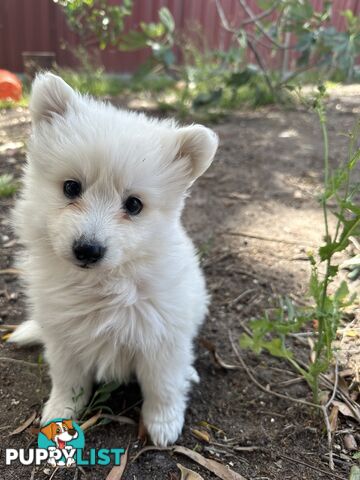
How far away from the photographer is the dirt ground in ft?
7.11

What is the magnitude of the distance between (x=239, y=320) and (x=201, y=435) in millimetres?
914

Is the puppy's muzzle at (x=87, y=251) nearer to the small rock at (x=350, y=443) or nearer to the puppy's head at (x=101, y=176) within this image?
the puppy's head at (x=101, y=176)

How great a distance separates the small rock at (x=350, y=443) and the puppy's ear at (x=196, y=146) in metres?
1.45

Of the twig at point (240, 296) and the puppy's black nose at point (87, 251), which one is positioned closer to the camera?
the puppy's black nose at point (87, 251)

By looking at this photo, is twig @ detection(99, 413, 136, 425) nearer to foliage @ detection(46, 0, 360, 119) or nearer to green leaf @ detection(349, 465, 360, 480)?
green leaf @ detection(349, 465, 360, 480)

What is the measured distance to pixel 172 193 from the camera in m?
2.07

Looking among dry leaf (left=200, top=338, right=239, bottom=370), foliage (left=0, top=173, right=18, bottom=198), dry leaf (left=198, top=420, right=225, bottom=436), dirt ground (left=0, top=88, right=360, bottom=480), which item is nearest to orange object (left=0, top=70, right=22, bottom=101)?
dirt ground (left=0, top=88, right=360, bottom=480)

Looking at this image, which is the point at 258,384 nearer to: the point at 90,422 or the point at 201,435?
the point at 201,435

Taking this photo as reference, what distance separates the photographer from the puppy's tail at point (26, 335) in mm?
2669

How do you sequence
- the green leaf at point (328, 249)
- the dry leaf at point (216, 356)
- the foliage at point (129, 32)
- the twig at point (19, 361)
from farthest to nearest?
1. the foliage at point (129, 32)
2. the dry leaf at point (216, 356)
3. the twig at point (19, 361)
4. the green leaf at point (328, 249)

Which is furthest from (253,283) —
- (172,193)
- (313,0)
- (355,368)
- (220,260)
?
(313,0)

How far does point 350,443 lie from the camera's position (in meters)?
2.22

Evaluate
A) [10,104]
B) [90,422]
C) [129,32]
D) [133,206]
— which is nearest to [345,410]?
[90,422]

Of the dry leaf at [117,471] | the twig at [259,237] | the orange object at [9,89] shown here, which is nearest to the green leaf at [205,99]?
the orange object at [9,89]
